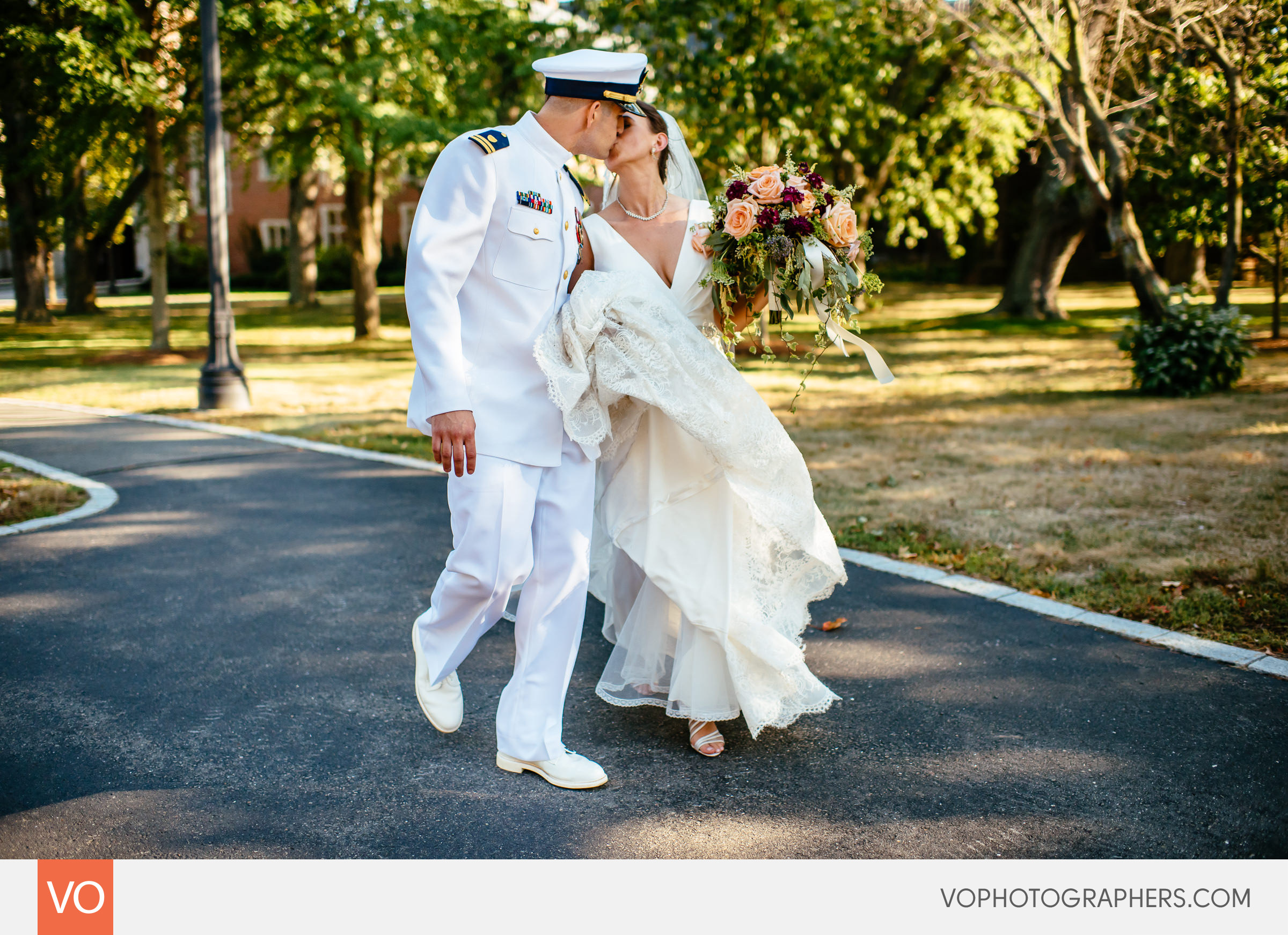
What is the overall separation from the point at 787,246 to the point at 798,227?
0.07 metres

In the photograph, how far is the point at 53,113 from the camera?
18.4m

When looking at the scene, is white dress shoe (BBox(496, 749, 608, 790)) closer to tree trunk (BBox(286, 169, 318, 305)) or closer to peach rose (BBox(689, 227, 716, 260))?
peach rose (BBox(689, 227, 716, 260))

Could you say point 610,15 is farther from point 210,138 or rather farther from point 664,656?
point 664,656

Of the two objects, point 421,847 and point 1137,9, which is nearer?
point 421,847

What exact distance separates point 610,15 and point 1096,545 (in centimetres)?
1206

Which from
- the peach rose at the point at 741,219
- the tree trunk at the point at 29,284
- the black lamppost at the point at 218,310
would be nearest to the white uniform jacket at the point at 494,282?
the peach rose at the point at 741,219

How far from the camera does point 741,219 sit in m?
3.43

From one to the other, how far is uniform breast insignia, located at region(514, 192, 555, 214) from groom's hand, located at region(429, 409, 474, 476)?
665 mm

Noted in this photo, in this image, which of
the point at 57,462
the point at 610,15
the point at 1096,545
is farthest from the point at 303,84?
the point at 1096,545

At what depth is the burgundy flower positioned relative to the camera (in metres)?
3.47

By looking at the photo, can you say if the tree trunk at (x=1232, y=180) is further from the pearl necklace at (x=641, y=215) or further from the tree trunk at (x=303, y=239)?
the tree trunk at (x=303, y=239)

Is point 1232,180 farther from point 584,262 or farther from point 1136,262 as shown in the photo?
point 584,262

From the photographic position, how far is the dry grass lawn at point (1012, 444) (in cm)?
545

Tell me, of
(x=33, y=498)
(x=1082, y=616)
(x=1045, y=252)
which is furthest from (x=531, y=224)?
(x=1045, y=252)
